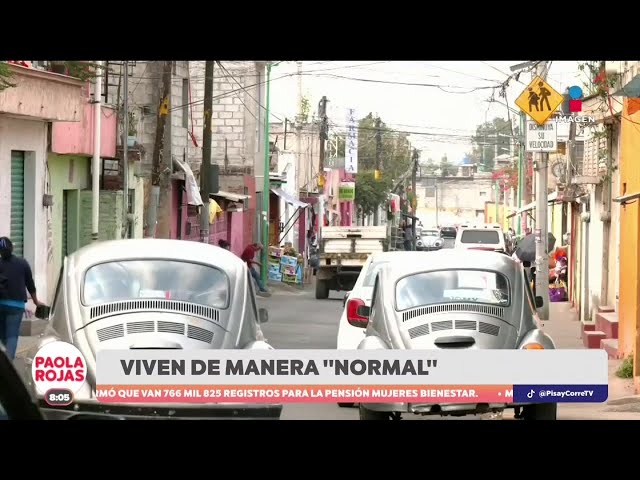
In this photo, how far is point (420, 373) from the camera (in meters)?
8.43

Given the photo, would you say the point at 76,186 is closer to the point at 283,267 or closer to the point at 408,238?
the point at 283,267

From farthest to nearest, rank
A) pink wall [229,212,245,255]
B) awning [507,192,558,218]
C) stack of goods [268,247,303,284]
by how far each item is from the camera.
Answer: awning [507,192,558,218] → stack of goods [268,247,303,284] → pink wall [229,212,245,255]

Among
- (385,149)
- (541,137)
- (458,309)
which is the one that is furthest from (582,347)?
(385,149)

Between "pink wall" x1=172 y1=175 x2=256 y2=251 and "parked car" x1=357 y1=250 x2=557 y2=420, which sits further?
"pink wall" x1=172 y1=175 x2=256 y2=251

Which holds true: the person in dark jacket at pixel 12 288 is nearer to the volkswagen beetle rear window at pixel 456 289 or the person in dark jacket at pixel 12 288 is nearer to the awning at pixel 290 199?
the volkswagen beetle rear window at pixel 456 289

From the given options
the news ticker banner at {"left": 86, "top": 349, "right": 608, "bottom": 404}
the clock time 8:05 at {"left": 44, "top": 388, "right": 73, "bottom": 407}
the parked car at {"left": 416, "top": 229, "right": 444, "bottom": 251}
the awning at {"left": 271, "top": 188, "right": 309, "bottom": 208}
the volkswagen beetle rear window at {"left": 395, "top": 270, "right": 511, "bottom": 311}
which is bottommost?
the clock time 8:05 at {"left": 44, "top": 388, "right": 73, "bottom": 407}

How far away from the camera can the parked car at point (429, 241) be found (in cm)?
1025

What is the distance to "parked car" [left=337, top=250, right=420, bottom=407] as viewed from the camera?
343 inches

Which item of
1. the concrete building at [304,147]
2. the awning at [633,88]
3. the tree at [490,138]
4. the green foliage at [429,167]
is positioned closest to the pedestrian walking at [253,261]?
the green foliage at [429,167]

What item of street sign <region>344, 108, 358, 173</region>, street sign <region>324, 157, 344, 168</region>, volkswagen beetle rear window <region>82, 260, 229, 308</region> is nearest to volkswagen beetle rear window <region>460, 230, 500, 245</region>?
street sign <region>324, 157, 344, 168</region>

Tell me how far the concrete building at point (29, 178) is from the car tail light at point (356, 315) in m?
1.94

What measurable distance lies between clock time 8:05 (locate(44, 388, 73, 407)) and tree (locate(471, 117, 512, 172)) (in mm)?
3644

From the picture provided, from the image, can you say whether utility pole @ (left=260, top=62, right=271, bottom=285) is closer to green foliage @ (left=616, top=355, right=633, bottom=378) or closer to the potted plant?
the potted plant

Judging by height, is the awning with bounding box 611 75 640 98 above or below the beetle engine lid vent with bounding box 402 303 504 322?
above
